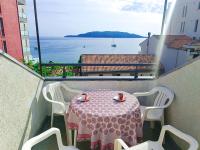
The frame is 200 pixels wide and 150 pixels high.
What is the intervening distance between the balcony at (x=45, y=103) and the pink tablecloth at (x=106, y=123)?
557 millimetres

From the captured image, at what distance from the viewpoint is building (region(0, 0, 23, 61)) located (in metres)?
15.8

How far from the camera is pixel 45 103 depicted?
308 cm

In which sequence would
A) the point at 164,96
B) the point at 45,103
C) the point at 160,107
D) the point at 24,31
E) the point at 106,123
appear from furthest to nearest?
the point at 24,31
the point at 45,103
the point at 164,96
the point at 160,107
the point at 106,123

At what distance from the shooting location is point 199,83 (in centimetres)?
197

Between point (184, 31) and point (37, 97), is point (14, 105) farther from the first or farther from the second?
point (184, 31)

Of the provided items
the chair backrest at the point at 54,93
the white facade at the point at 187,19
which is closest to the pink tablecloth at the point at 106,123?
the chair backrest at the point at 54,93

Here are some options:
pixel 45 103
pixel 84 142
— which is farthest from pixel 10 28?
pixel 84 142

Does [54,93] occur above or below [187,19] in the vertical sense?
below

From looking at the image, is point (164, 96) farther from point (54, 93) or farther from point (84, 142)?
point (54, 93)

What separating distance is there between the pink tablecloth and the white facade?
20.4 meters

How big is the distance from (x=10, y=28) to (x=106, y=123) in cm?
1814

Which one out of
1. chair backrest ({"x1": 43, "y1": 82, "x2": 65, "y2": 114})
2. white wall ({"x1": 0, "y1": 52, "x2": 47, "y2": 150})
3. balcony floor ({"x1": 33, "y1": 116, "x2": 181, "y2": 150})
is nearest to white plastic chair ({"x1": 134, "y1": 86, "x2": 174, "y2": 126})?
balcony floor ({"x1": 33, "y1": 116, "x2": 181, "y2": 150})

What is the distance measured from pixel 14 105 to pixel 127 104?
131 cm

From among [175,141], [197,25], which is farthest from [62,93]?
[197,25]
